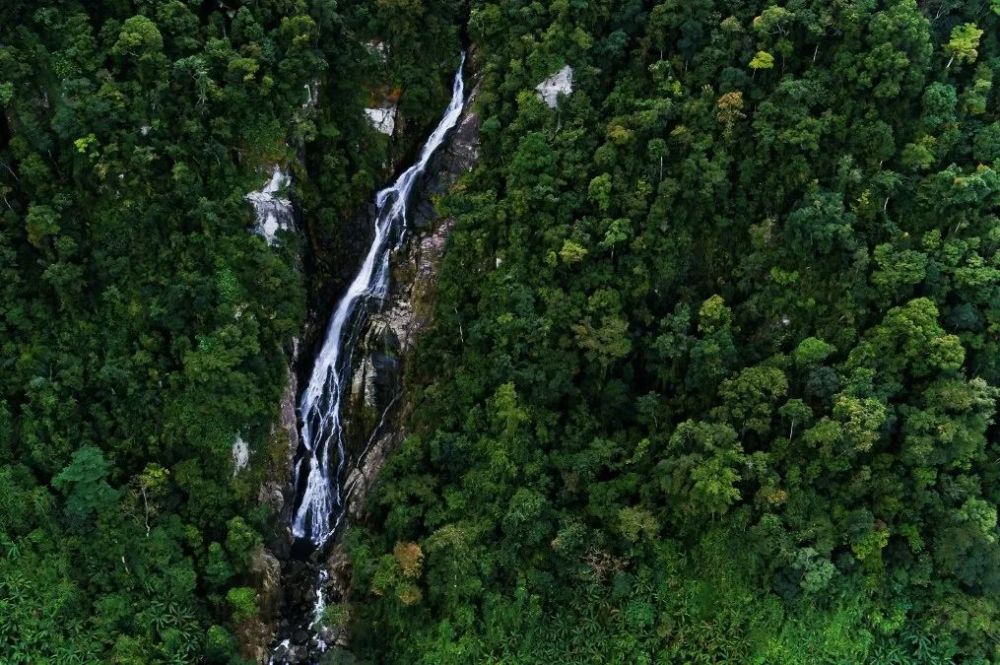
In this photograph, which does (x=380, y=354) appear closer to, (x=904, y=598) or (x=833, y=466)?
(x=833, y=466)

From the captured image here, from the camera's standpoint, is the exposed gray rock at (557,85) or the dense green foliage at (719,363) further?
the exposed gray rock at (557,85)

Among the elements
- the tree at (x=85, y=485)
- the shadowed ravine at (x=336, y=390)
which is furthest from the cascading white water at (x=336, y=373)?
the tree at (x=85, y=485)

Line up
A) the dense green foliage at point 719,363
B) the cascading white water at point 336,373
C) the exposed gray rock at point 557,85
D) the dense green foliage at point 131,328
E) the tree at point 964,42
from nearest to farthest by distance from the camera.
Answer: the dense green foliage at point 719,363 < the tree at point 964,42 < the dense green foliage at point 131,328 < the exposed gray rock at point 557,85 < the cascading white water at point 336,373

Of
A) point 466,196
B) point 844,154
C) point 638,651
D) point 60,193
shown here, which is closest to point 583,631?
point 638,651

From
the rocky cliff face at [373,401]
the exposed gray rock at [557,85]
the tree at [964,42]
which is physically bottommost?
the rocky cliff face at [373,401]

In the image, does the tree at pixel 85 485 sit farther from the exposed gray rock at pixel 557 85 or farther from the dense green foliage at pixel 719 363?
the exposed gray rock at pixel 557 85

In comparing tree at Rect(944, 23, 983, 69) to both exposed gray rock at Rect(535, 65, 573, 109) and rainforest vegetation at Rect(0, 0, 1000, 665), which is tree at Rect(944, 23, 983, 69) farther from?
exposed gray rock at Rect(535, 65, 573, 109)
